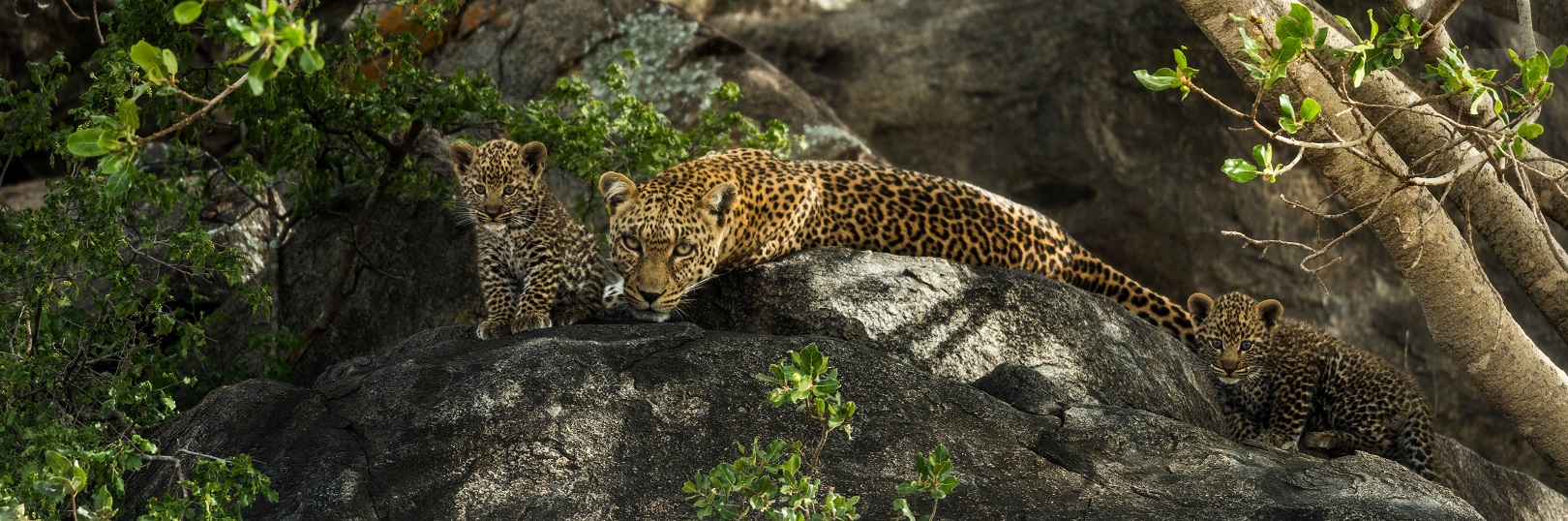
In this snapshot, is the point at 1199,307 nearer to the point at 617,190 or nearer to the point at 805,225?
the point at 805,225

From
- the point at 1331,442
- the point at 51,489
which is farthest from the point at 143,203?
the point at 1331,442

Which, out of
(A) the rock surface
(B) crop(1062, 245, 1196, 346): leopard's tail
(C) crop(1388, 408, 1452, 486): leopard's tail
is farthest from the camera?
(B) crop(1062, 245, 1196, 346): leopard's tail

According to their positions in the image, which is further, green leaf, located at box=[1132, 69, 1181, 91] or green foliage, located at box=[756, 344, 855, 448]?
green leaf, located at box=[1132, 69, 1181, 91]

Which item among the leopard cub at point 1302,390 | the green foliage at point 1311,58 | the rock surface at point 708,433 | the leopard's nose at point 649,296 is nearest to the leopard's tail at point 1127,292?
the leopard cub at point 1302,390

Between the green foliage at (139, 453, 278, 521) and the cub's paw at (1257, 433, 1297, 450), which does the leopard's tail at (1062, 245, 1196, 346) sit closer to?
the cub's paw at (1257, 433, 1297, 450)

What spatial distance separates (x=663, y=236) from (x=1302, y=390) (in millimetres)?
4170

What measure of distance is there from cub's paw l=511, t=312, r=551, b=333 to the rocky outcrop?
903 centimetres

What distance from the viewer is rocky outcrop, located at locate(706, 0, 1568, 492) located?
53.5ft

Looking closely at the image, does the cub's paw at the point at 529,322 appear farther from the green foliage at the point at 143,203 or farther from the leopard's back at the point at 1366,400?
the leopard's back at the point at 1366,400

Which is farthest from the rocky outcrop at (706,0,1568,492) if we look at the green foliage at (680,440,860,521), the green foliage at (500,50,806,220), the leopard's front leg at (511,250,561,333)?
the green foliage at (680,440,860,521)

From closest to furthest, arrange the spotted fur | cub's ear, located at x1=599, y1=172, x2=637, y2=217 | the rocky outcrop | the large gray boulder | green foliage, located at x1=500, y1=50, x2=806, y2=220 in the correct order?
1. the spotted fur
2. cub's ear, located at x1=599, y1=172, x2=637, y2=217
3. green foliage, located at x1=500, y1=50, x2=806, y2=220
4. the large gray boulder
5. the rocky outcrop

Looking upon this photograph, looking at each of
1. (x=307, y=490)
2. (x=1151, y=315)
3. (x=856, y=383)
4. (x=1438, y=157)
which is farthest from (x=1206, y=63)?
(x=307, y=490)

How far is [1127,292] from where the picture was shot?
11.1 meters

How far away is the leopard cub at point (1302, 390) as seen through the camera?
9758 millimetres
